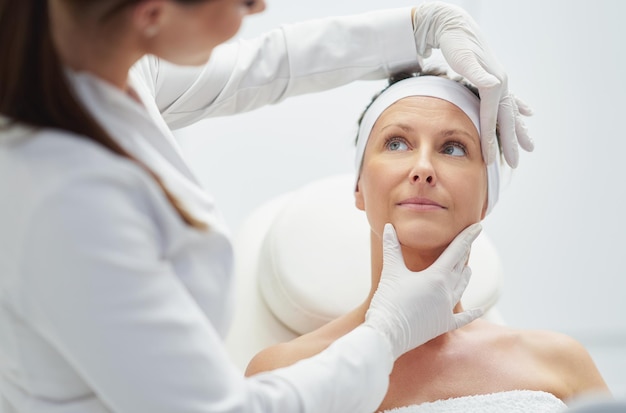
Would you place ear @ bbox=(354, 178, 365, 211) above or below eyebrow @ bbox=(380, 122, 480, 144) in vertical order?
below

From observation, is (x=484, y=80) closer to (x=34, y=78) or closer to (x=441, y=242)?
(x=441, y=242)

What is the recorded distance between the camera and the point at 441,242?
5.26 ft

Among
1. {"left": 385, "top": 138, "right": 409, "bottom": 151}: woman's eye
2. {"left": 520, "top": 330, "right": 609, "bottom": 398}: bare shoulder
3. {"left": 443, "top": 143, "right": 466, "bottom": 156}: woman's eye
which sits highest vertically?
{"left": 443, "top": 143, "right": 466, "bottom": 156}: woman's eye

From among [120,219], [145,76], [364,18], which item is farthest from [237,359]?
[120,219]

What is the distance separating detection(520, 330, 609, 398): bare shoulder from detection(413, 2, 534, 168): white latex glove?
39 cm

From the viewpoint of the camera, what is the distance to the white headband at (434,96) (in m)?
1.71

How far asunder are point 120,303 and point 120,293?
13 mm

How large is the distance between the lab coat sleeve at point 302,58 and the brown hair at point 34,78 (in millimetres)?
755

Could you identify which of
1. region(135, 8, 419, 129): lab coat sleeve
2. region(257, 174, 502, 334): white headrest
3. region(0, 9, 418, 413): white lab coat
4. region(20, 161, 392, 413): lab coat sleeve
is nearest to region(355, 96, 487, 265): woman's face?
region(135, 8, 419, 129): lab coat sleeve

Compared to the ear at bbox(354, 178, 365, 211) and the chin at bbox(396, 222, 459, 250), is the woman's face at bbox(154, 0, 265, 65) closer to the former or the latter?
the chin at bbox(396, 222, 459, 250)

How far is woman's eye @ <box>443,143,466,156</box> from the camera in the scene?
168cm

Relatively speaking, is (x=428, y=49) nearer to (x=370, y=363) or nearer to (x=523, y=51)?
(x=370, y=363)

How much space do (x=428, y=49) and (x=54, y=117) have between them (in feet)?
3.50

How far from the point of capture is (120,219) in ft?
3.16
